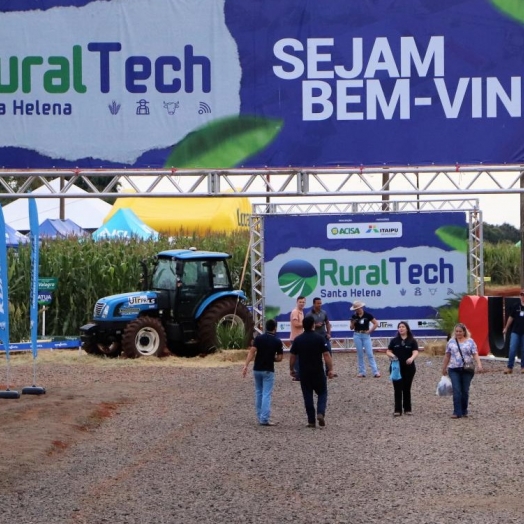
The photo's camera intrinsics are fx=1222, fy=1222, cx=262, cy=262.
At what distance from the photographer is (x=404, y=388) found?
A: 18.5 meters

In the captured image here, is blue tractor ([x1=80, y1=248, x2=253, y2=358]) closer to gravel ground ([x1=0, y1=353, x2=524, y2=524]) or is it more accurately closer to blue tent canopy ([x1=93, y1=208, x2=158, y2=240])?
gravel ground ([x1=0, y1=353, x2=524, y2=524])

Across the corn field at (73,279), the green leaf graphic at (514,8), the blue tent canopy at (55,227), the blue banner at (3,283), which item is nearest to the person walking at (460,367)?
the green leaf graphic at (514,8)

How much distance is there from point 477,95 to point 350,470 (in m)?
10.0

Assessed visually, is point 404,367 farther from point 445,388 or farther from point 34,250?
point 34,250

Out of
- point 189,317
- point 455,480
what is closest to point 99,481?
point 455,480

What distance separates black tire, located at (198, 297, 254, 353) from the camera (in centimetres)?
2775

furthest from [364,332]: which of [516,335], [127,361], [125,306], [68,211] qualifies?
[68,211]

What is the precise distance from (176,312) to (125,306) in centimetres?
117

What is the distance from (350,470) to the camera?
13211 mm

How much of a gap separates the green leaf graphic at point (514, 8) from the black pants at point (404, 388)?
688 cm

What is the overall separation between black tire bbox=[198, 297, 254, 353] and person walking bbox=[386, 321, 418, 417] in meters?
9.46

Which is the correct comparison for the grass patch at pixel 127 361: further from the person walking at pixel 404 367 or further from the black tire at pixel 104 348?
the person walking at pixel 404 367

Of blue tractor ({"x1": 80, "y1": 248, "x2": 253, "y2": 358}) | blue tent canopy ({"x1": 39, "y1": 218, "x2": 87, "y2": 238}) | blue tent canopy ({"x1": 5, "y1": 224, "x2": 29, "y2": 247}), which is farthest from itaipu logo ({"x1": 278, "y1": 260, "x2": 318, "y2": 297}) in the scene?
blue tent canopy ({"x1": 39, "y1": 218, "x2": 87, "y2": 238})

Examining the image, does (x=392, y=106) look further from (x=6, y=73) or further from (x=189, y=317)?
(x=189, y=317)
